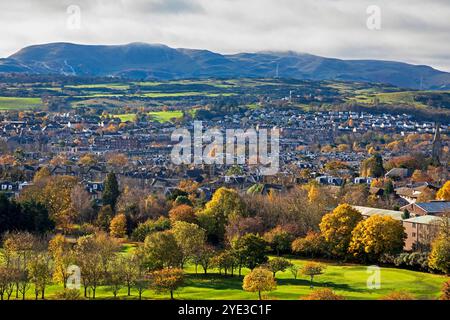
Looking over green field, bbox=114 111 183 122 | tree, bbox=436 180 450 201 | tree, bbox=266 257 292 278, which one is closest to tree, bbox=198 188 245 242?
tree, bbox=266 257 292 278

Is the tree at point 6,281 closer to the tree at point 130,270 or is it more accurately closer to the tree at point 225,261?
the tree at point 130,270

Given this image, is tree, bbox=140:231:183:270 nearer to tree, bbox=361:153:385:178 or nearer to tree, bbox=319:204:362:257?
tree, bbox=319:204:362:257

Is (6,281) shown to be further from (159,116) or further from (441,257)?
(159,116)

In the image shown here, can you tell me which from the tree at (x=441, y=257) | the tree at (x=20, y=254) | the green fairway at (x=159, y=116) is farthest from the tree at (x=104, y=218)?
the green fairway at (x=159, y=116)

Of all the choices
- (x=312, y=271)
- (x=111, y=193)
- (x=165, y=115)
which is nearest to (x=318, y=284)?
(x=312, y=271)

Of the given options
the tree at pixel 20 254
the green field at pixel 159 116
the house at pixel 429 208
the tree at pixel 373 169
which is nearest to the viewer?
the tree at pixel 20 254
